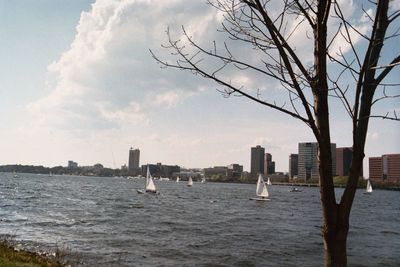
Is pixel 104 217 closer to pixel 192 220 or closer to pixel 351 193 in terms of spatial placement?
pixel 192 220

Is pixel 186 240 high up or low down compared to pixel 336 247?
down

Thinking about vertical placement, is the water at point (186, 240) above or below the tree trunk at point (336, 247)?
below

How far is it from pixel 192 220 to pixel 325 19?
46.2 meters

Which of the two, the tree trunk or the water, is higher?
the tree trunk

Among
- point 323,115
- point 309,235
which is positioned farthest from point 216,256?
point 323,115

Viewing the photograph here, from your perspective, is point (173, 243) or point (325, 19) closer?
point (325, 19)

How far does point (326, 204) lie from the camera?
3.88 meters

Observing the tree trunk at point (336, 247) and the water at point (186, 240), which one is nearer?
the tree trunk at point (336, 247)

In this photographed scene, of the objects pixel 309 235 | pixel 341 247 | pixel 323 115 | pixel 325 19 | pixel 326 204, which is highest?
pixel 325 19

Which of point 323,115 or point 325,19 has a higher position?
point 325,19

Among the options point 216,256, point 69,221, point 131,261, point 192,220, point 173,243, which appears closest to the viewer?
point 131,261

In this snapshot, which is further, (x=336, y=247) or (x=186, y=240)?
(x=186, y=240)

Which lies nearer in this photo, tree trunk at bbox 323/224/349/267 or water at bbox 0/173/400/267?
tree trunk at bbox 323/224/349/267

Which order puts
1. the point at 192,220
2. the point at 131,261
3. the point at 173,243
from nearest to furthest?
the point at 131,261 → the point at 173,243 → the point at 192,220
